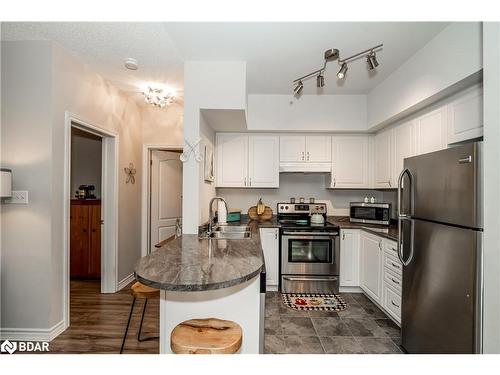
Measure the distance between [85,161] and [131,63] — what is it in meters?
2.53

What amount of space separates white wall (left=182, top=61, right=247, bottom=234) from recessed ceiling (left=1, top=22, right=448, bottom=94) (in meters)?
0.10

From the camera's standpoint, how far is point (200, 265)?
1.37 m

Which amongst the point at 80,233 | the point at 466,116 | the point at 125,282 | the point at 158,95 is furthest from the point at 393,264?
the point at 80,233

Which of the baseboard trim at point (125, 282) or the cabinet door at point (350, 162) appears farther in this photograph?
the cabinet door at point (350, 162)

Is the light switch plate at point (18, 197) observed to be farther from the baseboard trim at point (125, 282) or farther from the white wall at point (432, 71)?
the white wall at point (432, 71)

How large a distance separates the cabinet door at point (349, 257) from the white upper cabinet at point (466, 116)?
1.56 meters

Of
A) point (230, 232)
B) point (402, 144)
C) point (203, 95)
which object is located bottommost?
point (230, 232)

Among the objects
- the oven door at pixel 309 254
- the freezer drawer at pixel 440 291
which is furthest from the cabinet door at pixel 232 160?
the freezer drawer at pixel 440 291

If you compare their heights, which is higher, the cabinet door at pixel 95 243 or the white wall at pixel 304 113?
the white wall at pixel 304 113

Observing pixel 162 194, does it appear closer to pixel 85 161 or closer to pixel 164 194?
pixel 164 194

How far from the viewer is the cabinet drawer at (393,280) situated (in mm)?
2305
